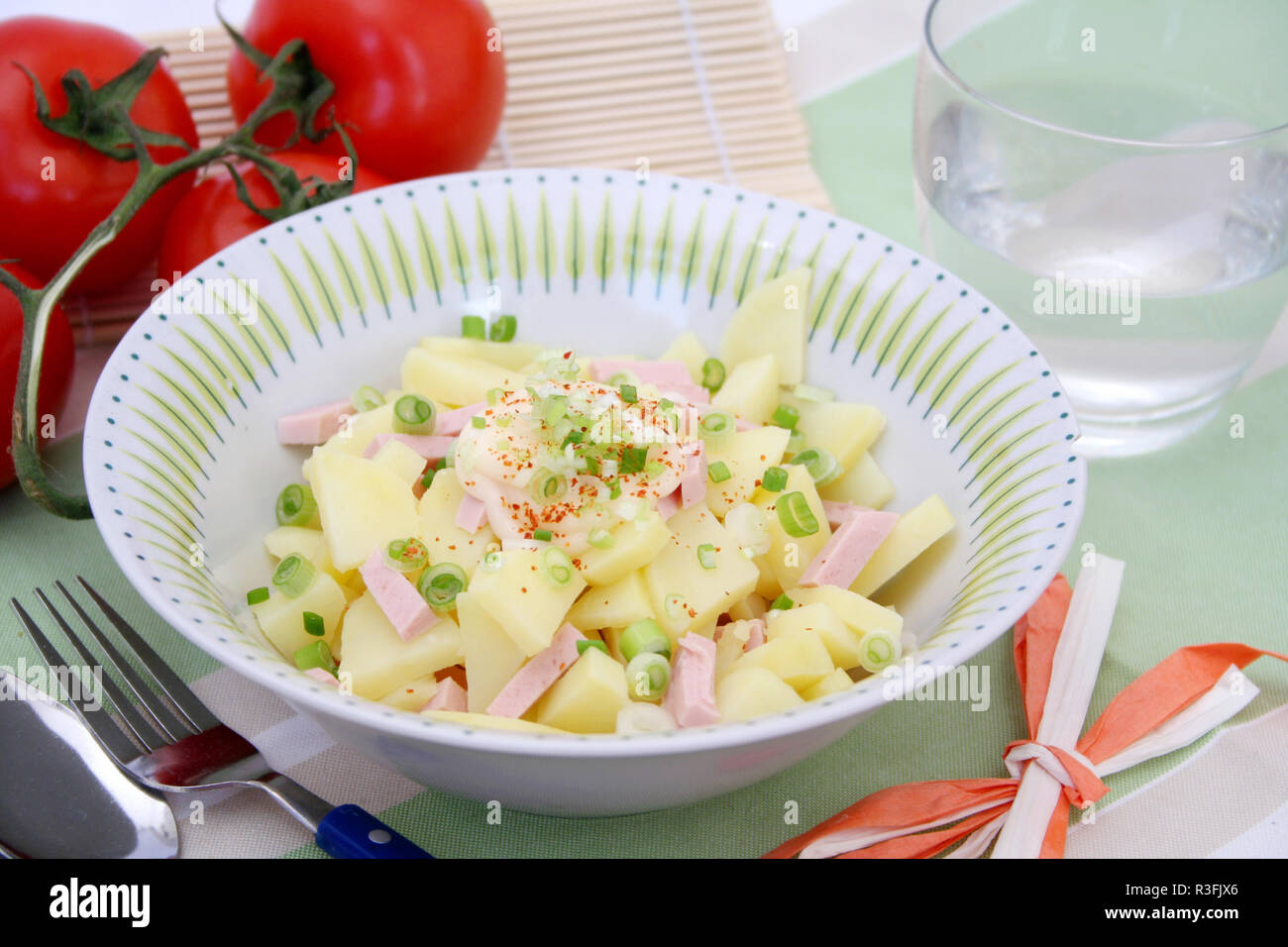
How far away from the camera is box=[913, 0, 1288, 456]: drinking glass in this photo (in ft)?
7.49

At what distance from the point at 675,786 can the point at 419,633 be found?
47 centimetres

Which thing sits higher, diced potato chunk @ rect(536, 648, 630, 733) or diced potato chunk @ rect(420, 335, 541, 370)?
diced potato chunk @ rect(420, 335, 541, 370)

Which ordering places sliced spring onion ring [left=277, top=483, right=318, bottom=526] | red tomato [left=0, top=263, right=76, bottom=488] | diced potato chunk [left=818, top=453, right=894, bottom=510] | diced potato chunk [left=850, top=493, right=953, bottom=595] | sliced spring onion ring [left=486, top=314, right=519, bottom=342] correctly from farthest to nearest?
sliced spring onion ring [left=486, top=314, right=519, bottom=342], red tomato [left=0, top=263, right=76, bottom=488], diced potato chunk [left=818, top=453, right=894, bottom=510], sliced spring onion ring [left=277, top=483, right=318, bottom=526], diced potato chunk [left=850, top=493, right=953, bottom=595]

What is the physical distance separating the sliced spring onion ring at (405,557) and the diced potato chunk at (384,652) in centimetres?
8

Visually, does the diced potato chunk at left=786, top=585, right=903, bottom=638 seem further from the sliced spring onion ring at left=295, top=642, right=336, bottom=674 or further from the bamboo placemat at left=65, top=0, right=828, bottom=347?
the bamboo placemat at left=65, top=0, right=828, bottom=347

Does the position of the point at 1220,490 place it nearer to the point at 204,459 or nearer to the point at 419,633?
the point at 419,633

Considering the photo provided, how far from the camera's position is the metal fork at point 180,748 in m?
1.63

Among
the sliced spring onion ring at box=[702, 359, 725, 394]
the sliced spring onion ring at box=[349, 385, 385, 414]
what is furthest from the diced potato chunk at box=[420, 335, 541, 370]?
the sliced spring onion ring at box=[702, 359, 725, 394]

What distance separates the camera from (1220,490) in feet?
8.05

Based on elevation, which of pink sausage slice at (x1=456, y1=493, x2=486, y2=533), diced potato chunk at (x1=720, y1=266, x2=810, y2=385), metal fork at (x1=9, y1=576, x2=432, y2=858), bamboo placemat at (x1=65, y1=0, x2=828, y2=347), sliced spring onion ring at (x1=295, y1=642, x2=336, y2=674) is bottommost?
metal fork at (x1=9, y1=576, x2=432, y2=858)

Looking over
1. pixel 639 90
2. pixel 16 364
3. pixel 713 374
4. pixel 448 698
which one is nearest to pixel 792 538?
pixel 713 374

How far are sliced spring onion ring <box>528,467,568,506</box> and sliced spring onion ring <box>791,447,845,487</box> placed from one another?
1.62 feet

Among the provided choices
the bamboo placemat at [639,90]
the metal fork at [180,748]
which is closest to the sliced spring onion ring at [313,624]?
the metal fork at [180,748]
